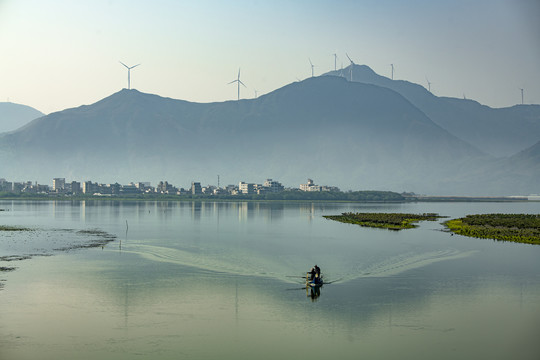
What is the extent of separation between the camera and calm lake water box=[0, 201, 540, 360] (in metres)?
27.7

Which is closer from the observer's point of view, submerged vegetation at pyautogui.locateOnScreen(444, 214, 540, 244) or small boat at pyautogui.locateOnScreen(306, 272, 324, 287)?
small boat at pyautogui.locateOnScreen(306, 272, 324, 287)

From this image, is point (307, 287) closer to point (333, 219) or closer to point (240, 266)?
point (240, 266)

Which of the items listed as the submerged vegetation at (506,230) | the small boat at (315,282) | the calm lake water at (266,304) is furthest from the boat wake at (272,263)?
the submerged vegetation at (506,230)

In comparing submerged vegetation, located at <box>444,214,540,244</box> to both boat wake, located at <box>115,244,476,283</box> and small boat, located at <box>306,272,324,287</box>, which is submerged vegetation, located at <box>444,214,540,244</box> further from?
small boat, located at <box>306,272,324,287</box>

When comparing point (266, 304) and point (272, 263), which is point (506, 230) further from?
point (266, 304)

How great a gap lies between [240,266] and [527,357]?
28459 mm

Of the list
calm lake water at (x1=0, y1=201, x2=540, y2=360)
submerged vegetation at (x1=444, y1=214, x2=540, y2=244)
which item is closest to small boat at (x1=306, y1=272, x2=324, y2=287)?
calm lake water at (x1=0, y1=201, x2=540, y2=360)

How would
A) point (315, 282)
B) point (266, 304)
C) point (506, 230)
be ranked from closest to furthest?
point (266, 304), point (315, 282), point (506, 230)

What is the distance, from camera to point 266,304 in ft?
117

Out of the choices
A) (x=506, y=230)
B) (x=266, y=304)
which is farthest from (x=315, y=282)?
(x=506, y=230)

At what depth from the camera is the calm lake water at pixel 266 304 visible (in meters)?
27.7

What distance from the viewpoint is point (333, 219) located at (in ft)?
408

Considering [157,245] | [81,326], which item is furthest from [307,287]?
[157,245]

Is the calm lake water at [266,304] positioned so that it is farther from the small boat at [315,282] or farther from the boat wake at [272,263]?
the small boat at [315,282]
